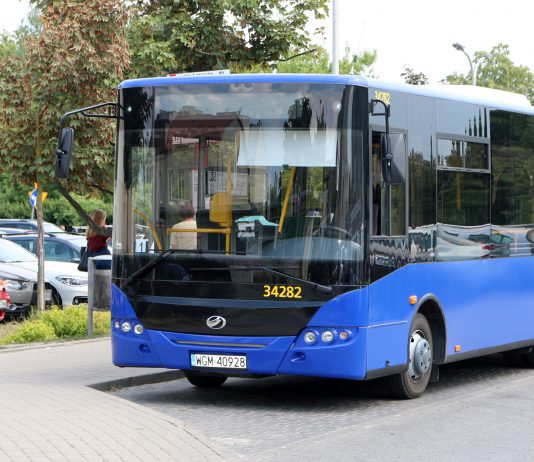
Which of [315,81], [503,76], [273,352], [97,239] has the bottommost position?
[273,352]

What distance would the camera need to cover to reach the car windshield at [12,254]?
74.2 ft

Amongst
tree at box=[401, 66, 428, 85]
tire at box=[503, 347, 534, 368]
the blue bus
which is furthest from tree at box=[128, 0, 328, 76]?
tree at box=[401, 66, 428, 85]

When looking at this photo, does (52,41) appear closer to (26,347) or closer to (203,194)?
(26,347)

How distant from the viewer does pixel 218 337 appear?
1130 centimetres

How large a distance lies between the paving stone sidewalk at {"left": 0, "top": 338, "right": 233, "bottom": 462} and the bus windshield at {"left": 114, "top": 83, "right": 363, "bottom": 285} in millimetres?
1378

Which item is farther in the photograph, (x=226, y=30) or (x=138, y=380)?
(x=226, y=30)

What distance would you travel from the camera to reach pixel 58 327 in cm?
1717

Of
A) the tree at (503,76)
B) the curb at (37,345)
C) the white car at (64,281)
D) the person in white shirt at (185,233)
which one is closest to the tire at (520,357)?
the curb at (37,345)

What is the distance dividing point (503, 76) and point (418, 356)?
266 feet

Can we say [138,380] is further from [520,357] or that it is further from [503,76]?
[503,76]

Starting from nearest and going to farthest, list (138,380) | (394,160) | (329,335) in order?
(329,335), (394,160), (138,380)

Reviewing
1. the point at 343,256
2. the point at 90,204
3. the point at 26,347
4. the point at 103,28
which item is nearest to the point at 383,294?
the point at 343,256

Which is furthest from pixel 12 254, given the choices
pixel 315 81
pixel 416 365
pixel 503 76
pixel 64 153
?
pixel 503 76

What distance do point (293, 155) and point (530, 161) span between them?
4706mm
